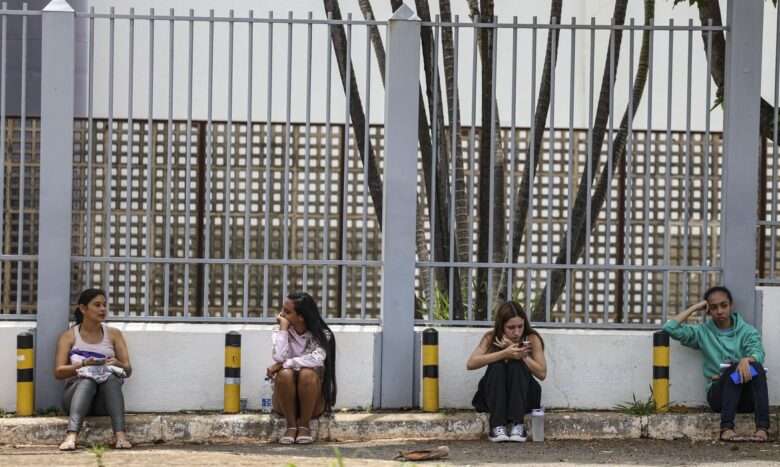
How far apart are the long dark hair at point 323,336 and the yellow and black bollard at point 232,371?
42 cm

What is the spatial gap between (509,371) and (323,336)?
1.13m

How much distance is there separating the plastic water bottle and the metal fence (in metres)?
0.77

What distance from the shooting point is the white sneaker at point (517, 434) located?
908 cm

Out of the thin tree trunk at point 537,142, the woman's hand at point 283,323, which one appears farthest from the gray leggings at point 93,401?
the thin tree trunk at point 537,142

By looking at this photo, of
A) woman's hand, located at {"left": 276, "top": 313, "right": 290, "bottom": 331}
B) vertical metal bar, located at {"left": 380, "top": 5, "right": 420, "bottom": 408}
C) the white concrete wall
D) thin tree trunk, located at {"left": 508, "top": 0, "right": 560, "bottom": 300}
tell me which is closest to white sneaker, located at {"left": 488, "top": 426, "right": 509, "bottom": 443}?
vertical metal bar, located at {"left": 380, "top": 5, "right": 420, "bottom": 408}

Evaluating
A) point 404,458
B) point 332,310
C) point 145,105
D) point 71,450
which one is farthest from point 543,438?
point 145,105

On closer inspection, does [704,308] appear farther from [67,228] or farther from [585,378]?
[67,228]

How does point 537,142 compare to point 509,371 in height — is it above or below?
above

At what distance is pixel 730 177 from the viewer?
9680 millimetres

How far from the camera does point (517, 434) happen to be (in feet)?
29.8

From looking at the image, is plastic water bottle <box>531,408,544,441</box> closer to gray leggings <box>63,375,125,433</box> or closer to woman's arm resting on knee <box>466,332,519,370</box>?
woman's arm resting on knee <box>466,332,519,370</box>

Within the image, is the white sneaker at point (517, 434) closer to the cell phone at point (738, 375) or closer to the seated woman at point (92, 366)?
the cell phone at point (738, 375)

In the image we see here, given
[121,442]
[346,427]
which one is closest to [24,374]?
[121,442]

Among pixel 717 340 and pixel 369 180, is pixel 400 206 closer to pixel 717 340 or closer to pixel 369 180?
pixel 369 180
